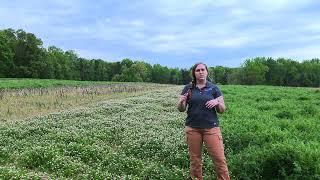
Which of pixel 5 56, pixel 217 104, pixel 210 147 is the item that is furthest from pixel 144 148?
pixel 5 56

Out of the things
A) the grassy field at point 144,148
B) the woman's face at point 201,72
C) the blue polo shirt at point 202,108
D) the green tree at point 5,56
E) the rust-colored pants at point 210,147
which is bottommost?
the grassy field at point 144,148

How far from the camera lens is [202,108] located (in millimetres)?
10625

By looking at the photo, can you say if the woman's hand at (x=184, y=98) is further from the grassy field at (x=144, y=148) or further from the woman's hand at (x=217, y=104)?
the grassy field at (x=144, y=148)

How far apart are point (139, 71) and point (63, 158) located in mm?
141885

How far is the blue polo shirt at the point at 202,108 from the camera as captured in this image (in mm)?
10625

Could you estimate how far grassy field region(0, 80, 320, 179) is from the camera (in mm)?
11688

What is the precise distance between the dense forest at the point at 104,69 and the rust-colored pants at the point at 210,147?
92253 mm

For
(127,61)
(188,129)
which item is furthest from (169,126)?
(127,61)

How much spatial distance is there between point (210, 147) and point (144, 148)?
477 centimetres

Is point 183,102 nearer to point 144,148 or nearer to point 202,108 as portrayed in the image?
point 202,108

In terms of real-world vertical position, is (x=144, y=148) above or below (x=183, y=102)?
below

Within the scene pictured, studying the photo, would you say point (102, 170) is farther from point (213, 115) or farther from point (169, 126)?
point (169, 126)

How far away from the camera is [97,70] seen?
153750 millimetres

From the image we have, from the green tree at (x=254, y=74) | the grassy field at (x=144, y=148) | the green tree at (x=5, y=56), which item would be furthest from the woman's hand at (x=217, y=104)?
the green tree at (x=254, y=74)
